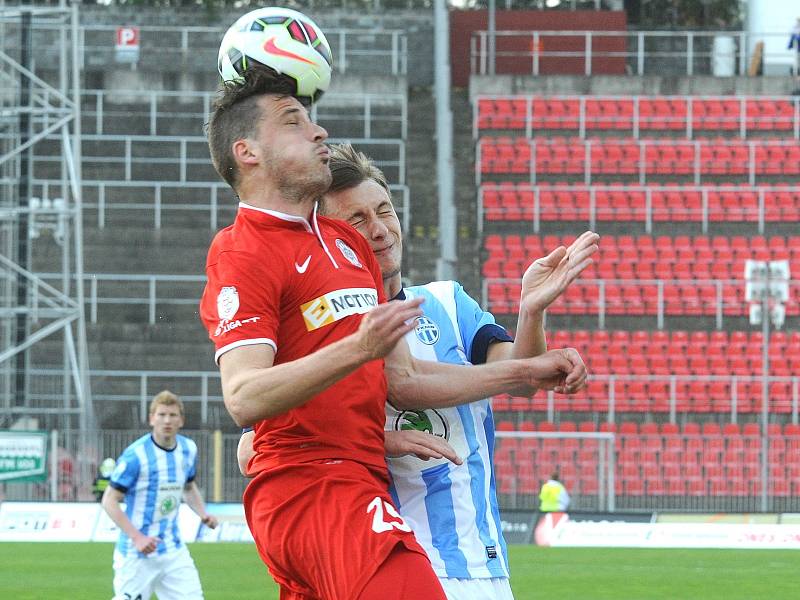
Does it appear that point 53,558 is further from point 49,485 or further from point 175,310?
point 175,310

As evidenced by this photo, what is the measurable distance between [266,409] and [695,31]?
34.2m

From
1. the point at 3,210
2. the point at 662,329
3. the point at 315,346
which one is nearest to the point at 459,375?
the point at 315,346

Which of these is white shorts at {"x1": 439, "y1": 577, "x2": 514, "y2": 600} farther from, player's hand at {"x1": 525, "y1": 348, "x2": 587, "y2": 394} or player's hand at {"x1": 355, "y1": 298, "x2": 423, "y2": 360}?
player's hand at {"x1": 355, "y1": 298, "x2": 423, "y2": 360}

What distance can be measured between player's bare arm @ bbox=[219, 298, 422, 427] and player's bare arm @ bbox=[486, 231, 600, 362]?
0.90m

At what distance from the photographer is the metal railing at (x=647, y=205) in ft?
99.7

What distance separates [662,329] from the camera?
28.3 m

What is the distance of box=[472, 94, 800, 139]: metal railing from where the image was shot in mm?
32438

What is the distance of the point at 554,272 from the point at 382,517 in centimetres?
101

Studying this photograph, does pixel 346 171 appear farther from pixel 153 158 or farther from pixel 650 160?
pixel 650 160

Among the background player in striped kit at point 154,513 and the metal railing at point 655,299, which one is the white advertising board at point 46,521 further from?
the background player in striped kit at point 154,513

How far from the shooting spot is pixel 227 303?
4000 mm

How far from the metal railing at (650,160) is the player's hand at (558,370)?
2695 centimetres

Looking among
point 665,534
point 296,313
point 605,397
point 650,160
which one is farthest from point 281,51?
point 650,160

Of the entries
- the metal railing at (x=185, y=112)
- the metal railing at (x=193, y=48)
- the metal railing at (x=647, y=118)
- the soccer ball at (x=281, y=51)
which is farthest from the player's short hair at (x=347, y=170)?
the metal railing at (x=193, y=48)
